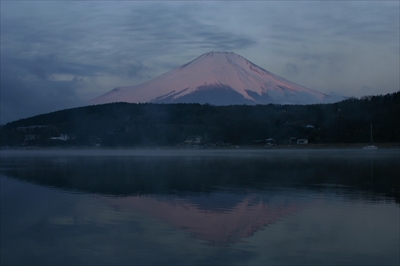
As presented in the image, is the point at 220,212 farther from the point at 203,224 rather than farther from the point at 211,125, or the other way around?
the point at 211,125

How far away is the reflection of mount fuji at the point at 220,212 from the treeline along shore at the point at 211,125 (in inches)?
2075

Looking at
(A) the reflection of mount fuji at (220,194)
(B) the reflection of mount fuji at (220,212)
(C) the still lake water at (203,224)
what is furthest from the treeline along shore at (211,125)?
(B) the reflection of mount fuji at (220,212)

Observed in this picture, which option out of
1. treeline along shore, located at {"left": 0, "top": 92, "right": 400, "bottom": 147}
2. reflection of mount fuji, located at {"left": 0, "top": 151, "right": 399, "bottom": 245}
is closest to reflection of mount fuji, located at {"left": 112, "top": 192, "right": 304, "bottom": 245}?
reflection of mount fuji, located at {"left": 0, "top": 151, "right": 399, "bottom": 245}

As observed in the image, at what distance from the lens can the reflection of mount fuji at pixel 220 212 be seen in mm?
7832

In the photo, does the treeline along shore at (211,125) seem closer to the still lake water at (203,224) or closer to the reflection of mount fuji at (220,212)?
the still lake water at (203,224)

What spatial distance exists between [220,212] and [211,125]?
73.2 metres

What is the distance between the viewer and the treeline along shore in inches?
2571

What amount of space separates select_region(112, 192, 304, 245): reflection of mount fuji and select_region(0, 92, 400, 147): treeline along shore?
52.7 metres

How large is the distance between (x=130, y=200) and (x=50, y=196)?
8.03 feet

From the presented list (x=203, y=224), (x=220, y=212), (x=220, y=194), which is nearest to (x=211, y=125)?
(x=220, y=194)

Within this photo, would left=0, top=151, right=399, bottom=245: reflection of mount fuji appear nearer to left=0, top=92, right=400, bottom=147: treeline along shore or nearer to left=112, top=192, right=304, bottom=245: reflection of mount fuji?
left=112, top=192, right=304, bottom=245: reflection of mount fuji

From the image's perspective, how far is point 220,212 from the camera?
9695 millimetres

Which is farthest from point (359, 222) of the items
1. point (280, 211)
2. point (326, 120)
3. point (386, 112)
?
point (326, 120)

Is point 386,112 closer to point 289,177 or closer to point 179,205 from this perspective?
point 289,177
